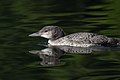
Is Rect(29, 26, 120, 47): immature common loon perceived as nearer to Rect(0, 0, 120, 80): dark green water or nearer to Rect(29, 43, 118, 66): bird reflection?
Rect(29, 43, 118, 66): bird reflection

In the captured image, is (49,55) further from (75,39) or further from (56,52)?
(75,39)

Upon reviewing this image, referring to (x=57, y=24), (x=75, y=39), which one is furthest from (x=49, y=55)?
(x=57, y=24)

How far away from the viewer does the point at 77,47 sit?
1588 centimetres

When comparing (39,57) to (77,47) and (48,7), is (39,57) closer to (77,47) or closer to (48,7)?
(77,47)

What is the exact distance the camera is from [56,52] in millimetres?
15383

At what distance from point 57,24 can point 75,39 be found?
10.2 ft

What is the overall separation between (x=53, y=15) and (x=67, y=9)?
4.71 feet

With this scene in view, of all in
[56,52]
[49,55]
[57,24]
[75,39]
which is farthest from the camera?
[57,24]

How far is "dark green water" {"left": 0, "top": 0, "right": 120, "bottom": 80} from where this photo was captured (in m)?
12.6

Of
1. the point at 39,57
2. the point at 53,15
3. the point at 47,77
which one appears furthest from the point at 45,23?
the point at 47,77

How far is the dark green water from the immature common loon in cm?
38

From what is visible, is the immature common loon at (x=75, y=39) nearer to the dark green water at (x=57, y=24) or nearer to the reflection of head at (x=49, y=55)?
the dark green water at (x=57, y=24)

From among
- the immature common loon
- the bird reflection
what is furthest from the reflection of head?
the immature common loon

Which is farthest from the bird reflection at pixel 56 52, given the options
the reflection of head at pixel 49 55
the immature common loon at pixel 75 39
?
the immature common loon at pixel 75 39
